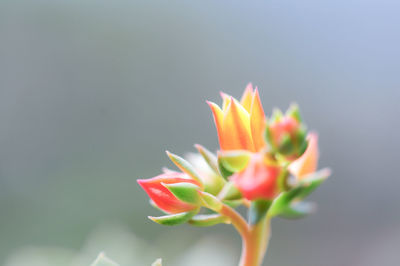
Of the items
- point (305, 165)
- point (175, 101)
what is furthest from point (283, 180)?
point (175, 101)

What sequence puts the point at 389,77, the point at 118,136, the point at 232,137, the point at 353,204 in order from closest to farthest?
the point at 232,137
the point at 118,136
the point at 353,204
the point at 389,77

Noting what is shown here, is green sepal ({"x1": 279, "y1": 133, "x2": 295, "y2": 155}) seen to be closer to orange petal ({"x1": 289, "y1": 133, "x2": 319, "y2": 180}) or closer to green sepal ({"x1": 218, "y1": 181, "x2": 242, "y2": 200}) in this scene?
green sepal ({"x1": 218, "y1": 181, "x2": 242, "y2": 200})

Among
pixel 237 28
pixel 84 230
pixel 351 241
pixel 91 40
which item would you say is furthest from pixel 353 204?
pixel 91 40

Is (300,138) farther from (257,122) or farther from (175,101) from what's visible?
(175,101)

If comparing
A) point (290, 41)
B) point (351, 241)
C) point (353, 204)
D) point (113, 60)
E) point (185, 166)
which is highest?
point (290, 41)

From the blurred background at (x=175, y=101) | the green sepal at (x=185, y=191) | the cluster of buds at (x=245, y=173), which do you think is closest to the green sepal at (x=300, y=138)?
the cluster of buds at (x=245, y=173)

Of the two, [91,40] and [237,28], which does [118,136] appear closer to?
[91,40]

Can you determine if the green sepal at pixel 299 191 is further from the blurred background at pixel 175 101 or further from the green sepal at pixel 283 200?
the blurred background at pixel 175 101
